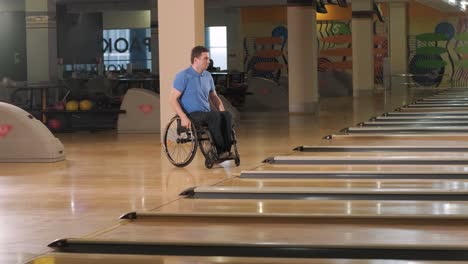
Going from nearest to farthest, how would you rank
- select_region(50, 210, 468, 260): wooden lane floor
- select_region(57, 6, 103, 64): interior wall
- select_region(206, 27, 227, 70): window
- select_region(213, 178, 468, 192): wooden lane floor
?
select_region(50, 210, 468, 260): wooden lane floor < select_region(213, 178, 468, 192): wooden lane floor < select_region(57, 6, 103, 64): interior wall < select_region(206, 27, 227, 70): window

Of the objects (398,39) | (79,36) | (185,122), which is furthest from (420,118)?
(79,36)

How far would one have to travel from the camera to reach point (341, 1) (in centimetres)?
2758

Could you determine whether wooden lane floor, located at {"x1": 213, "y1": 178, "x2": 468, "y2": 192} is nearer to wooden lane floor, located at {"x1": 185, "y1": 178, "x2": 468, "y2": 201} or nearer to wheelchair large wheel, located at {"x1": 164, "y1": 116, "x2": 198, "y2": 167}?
wooden lane floor, located at {"x1": 185, "y1": 178, "x2": 468, "y2": 201}

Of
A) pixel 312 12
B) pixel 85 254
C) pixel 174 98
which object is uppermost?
pixel 312 12

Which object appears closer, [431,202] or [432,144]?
[431,202]

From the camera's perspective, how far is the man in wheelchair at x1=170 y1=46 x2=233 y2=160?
10719 mm

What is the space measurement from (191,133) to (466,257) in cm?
573

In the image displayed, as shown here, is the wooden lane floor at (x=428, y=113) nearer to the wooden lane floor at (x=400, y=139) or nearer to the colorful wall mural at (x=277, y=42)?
the wooden lane floor at (x=400, y=139)

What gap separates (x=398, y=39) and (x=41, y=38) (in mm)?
18020

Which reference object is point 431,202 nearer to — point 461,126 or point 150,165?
point 150,165

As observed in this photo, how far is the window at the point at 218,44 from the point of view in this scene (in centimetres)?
3853

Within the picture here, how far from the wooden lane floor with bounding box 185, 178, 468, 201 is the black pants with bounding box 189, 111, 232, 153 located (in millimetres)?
1570

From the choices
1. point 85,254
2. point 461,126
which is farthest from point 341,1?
point 85,254

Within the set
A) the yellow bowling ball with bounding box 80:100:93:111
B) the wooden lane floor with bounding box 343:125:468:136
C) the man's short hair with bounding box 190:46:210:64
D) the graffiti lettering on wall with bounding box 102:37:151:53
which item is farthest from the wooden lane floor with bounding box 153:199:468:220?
the graffiti lettering on wall with bounding box 102:37:151:53
